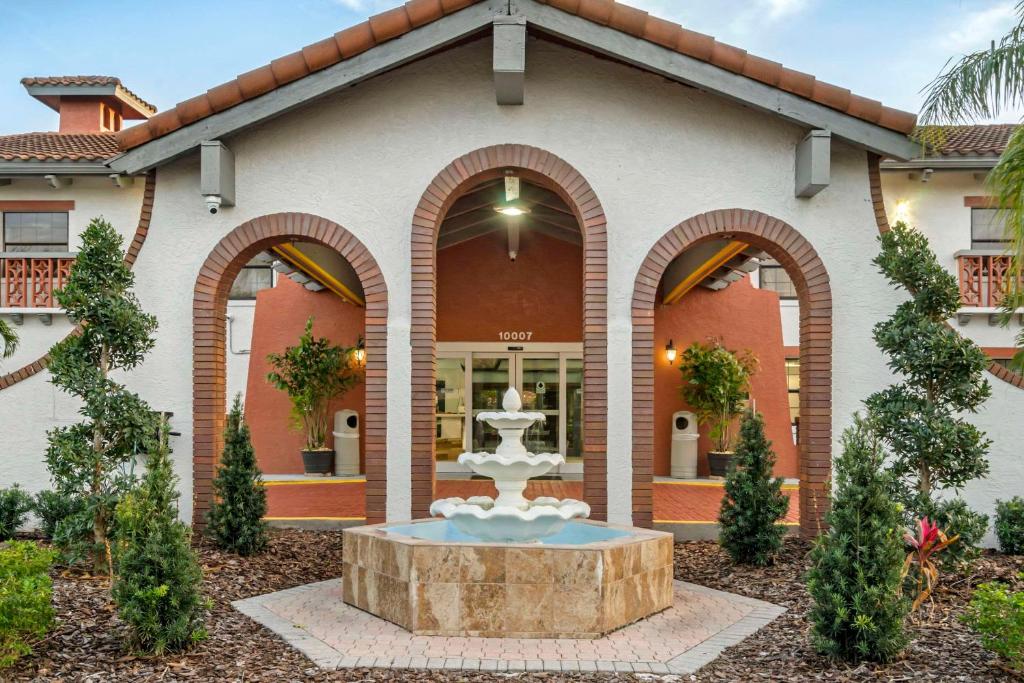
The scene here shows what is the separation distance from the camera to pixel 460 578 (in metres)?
6.19

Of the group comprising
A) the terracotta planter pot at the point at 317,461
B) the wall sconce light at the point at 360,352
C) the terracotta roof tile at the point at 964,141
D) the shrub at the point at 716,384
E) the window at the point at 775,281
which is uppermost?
the terracotta roof tile at the point at 964,141

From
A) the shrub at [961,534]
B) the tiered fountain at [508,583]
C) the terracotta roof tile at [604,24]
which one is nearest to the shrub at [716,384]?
the terracotta roof tile at [604,24]

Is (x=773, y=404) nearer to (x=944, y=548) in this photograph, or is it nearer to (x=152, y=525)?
(x=944, y=548)

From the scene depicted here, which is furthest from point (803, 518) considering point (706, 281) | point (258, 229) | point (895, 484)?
point (706, 281)

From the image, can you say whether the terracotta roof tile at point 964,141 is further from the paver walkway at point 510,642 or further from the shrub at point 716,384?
the shrub at point 716,384

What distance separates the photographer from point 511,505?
23.7 feet

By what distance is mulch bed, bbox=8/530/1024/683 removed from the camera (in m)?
5.36

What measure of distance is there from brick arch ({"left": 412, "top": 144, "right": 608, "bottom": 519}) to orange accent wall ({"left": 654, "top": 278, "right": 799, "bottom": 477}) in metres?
7.88

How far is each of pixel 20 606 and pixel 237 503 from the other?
10.8 ft

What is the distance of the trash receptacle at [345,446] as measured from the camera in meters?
16.7

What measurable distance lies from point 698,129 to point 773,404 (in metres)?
9.41

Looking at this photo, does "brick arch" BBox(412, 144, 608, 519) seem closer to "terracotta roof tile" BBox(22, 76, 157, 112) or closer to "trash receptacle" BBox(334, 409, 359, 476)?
"trash receptacle" BBox(334, 409, 359, 476)

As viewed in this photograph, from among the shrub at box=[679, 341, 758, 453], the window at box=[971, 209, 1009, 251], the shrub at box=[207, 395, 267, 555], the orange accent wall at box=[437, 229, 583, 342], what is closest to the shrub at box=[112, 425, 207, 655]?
the shrub at box=[207, 395, 267, 555]

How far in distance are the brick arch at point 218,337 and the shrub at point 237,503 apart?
36.1 inches
